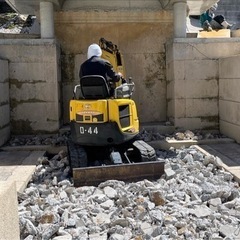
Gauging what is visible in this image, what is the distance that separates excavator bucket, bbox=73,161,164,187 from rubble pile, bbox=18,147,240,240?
13cm

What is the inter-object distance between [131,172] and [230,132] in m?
3.21

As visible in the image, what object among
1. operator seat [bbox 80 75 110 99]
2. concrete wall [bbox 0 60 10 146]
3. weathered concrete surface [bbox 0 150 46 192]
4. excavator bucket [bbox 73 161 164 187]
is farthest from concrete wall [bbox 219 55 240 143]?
concrete wall [bbox 0 60 10 146]

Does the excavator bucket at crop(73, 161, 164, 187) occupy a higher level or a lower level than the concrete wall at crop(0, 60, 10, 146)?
lower

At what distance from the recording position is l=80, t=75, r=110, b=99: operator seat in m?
5.29

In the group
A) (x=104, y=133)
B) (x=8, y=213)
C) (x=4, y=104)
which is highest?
(x=4, y=104)

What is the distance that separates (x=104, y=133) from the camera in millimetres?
5406

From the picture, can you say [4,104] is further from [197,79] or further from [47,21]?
[197,79]

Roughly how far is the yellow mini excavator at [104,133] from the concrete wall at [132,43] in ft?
11.0

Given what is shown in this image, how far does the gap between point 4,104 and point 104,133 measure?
116 inches

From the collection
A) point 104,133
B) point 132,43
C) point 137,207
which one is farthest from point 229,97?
point 137,207

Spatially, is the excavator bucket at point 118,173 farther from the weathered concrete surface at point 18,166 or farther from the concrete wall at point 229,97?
the concrete wall at point 229,97

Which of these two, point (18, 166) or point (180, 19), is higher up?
point (180, 19)

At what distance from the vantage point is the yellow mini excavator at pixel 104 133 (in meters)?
5.11

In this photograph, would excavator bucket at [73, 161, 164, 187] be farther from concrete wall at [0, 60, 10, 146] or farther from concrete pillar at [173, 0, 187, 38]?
concrete pillar at [173, 0, 187, 38]
